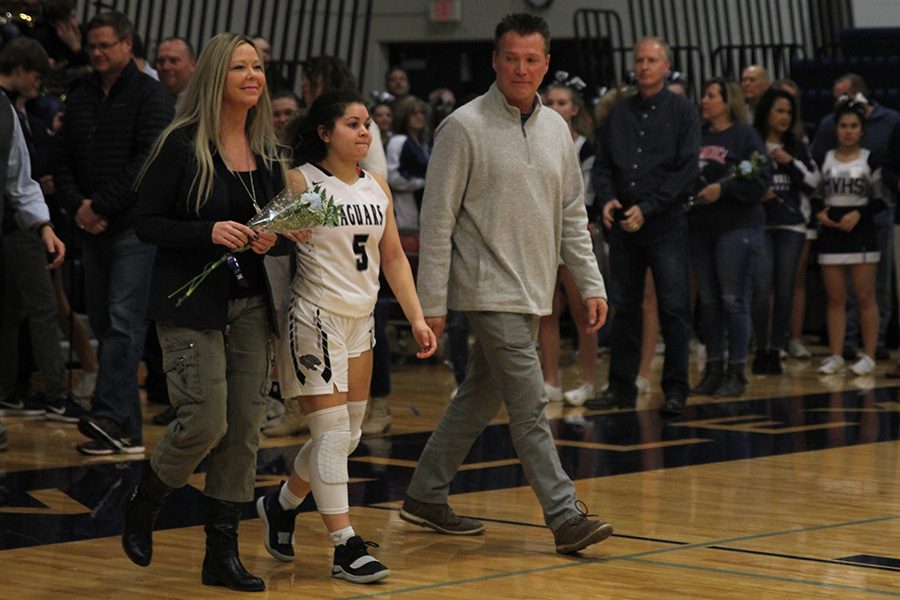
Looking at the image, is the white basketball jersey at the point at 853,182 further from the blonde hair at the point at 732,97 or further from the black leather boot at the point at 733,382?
the black leather boot at the point at 733,382

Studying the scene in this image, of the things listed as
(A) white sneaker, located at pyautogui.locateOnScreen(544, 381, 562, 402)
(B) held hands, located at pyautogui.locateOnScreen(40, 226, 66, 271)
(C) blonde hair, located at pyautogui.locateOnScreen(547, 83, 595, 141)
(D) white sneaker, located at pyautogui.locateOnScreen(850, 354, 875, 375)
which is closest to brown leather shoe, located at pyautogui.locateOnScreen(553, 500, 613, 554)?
(B) held hands, located at pyautogui.locateOnScreen(40, 226, 66, 271)

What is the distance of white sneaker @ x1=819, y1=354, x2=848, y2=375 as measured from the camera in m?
9.95

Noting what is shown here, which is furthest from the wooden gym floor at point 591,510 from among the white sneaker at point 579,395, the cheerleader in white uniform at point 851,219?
the cheerleader in white uniform at point 851,219

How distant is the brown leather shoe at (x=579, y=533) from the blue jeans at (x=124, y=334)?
260cm

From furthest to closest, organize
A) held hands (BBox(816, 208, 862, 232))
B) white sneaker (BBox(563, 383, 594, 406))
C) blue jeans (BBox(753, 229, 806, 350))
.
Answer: blue jeans (BBox(753, 229, 806, 350)) → held hands (BBox(816, 208, 862, 232)) → white sneaker (BBox(563, 383, 594, 406))

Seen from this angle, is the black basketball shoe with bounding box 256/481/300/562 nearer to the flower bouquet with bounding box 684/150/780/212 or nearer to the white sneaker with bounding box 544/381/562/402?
the white sneaker with bounding box 544/381/562/402

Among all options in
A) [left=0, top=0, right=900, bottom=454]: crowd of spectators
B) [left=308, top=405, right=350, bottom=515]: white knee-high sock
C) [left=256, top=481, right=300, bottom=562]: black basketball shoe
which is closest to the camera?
[left=308, top=405, right=350, bottom=515]: white knee-high sock

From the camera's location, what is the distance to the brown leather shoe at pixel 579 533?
466cm

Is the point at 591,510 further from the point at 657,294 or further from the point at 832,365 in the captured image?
the point at 832,365

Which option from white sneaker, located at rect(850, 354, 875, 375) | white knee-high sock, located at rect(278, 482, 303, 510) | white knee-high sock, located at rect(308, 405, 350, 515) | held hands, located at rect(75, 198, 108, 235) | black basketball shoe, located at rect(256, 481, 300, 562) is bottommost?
white sneaker, located at rect(850, 354, 875, 375)

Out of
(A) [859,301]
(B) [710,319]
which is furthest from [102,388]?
(A) [859,301]

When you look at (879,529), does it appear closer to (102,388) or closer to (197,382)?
(197,382)

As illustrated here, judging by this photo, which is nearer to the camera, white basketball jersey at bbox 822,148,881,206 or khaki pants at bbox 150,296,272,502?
khaki pants at bbox 150,296,272,502

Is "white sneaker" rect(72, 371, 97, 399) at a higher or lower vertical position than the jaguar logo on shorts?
lower
